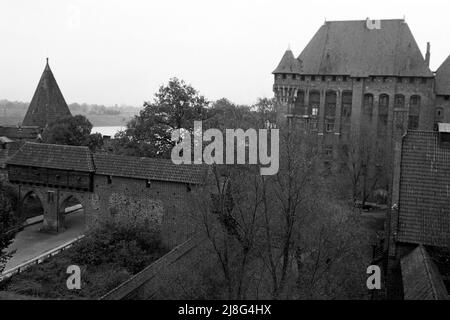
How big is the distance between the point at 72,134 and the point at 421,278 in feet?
74.1

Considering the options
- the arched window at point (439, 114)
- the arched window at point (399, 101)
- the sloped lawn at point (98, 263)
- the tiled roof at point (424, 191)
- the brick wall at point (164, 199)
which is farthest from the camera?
the arched window at point (399, 101)

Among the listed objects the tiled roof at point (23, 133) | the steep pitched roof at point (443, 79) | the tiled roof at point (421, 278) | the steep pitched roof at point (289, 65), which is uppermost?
the steep pitched roof at point (289, 65)

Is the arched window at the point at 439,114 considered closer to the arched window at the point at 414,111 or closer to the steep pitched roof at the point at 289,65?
the arched window at the point at 414,111

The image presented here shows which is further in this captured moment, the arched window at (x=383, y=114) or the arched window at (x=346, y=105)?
the arched window at (x=346, y=105)

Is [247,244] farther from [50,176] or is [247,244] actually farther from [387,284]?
[50,176]

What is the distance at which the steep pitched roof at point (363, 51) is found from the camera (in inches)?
1252

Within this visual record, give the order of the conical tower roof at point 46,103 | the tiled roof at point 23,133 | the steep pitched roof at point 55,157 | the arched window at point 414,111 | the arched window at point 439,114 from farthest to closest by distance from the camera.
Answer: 1. the conical tower roof at point 46,103
2. the tiled roof at point 23,133
3. the arched window at point 414,111
4. the arched window at point 439,114
5. the steep pitched roof at point 55,157

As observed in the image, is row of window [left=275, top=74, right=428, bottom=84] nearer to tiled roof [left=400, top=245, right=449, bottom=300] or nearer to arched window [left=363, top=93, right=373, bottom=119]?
arched window [left=363, top=93, right=373, bottom=119]

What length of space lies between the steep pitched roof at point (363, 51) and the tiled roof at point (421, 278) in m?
22.4

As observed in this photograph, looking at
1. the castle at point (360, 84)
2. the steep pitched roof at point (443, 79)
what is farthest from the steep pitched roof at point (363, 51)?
the steep pitched roof at point (443, 79)

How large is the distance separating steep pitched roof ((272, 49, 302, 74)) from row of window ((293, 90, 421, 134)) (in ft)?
5.63
